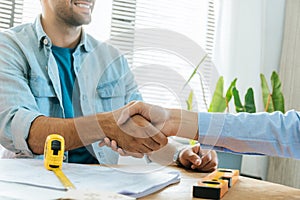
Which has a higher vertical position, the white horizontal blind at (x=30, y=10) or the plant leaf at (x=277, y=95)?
the white horizontal blind at (x=30, y=10)

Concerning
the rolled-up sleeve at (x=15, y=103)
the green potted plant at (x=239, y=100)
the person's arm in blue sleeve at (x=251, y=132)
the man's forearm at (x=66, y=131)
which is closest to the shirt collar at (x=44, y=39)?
the rolled-up sleeve at (x=15, y=103)

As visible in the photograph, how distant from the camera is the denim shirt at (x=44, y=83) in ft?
4.66

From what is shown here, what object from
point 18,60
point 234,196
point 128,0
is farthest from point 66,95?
point 128,0

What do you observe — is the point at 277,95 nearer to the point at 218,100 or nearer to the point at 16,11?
the point at 218,100

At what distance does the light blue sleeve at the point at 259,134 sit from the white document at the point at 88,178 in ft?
0.50

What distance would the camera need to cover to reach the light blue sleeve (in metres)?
1.16

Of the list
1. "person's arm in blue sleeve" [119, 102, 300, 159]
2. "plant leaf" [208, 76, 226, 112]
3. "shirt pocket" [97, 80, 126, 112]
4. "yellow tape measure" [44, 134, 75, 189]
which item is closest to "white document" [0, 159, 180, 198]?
"yellow tape measure" [44, 134, 75, 189]

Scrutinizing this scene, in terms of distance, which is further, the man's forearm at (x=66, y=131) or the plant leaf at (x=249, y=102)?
the plant leaf at (x=249, y=102)

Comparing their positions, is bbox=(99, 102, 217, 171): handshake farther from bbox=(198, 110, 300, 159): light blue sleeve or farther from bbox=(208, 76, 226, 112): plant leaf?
bbox=(208, 76, 226, 112): plant leaf

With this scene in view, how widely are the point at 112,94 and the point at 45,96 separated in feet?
0.78

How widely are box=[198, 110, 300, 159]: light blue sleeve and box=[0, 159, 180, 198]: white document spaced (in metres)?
0.15

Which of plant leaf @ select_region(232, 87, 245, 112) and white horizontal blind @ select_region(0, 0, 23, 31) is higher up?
white horizontal blind @ select_region(0, 0, 23, 31)

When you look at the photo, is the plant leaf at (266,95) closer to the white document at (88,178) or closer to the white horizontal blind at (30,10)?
the white horizontal blind at (30,10)

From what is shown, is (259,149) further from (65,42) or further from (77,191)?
(65,42)
